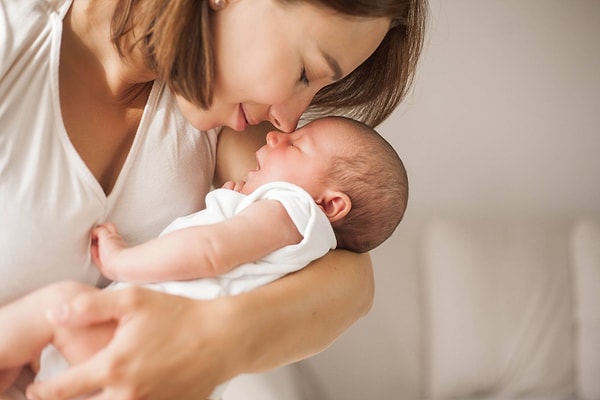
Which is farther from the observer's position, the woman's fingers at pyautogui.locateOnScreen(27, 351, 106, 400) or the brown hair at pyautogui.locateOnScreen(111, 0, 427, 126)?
the brown hair at pyautogui.locateOnScreen(111, 0, 427, 126)

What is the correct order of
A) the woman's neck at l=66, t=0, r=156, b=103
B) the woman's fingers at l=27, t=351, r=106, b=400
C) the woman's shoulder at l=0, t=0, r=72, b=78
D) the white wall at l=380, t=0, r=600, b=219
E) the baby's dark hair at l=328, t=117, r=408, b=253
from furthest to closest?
the white wall at l=380, t=0, r=600, b=219 < the baby's dark hair at l=328, t=117, r=408, b=253 < the woman's neck at l=66, t=0, r=156, b=103 < the woman's shoulder at l=0, t=0, r=72, b=78 < the woman's fingers at l=27, t=351, r=106, b=400

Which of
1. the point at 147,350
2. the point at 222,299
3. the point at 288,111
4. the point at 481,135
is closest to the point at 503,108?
the point at 481,135

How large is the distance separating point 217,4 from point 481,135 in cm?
146

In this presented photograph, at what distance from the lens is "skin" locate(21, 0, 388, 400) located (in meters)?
0.92

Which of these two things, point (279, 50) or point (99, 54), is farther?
point (99, 54)

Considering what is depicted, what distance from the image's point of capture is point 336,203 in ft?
4.03

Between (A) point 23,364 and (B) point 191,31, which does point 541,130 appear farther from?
(A) point 23,364

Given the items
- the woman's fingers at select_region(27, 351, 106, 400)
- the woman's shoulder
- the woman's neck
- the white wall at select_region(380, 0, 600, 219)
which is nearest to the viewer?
the woman's fingers at select_region(27, 351, 106, 400)

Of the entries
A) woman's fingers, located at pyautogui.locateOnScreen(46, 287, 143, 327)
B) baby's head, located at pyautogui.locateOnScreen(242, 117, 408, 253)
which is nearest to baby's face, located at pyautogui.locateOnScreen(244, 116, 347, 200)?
baby's head, located at pyautogui.locateOnScreen(242, 117, 408, 253)

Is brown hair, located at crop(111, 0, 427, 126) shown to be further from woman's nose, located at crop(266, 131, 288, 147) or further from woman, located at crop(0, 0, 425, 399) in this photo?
woman's nose, located at crop(266, 131, 288, 147)

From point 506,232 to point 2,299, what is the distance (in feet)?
5.67

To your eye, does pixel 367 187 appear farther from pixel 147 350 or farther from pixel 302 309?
pixel 147 350

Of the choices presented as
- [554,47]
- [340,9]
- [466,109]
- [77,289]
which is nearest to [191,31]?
[340,9]

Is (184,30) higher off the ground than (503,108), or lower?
Result: higher
